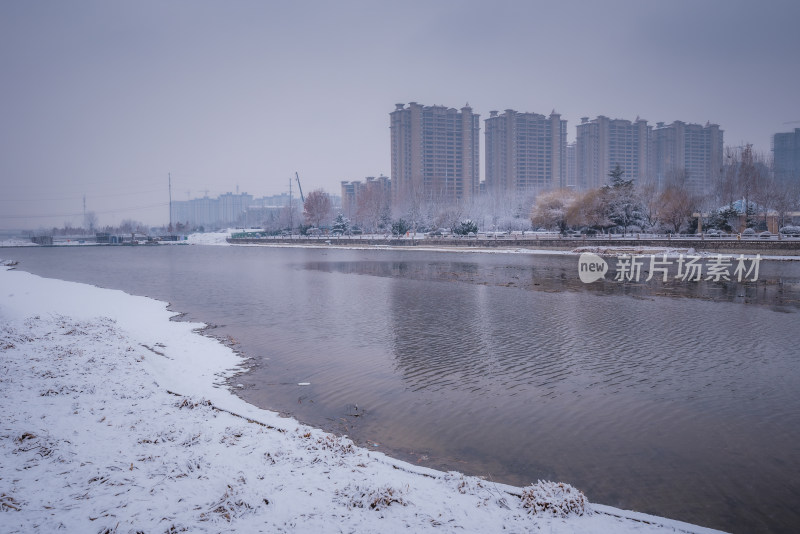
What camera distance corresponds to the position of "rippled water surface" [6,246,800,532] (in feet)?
18.9

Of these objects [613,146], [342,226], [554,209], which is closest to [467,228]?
[554,209]

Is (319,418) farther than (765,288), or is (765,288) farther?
(765,288)

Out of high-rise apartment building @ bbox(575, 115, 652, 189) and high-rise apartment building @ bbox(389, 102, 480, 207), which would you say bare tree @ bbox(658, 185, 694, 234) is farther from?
high-rise apartment building @ bbox(575, 115, 652, 189)

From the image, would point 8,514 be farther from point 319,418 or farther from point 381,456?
point 319,418

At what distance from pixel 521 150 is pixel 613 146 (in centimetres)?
2517

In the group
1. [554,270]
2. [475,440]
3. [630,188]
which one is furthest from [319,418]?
[630,188]

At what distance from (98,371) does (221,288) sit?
15.7 meters

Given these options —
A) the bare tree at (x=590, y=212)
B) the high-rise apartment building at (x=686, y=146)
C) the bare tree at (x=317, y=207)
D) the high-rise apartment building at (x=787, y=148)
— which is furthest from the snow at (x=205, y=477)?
the high-rise apartment building at (x=787, y=148)

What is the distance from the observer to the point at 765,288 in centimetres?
2161

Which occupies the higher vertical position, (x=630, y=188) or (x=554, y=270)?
(x=630, y=188)

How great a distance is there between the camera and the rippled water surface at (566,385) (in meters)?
5.77

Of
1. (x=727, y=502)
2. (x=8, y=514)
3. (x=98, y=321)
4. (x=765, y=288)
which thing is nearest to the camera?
(x=8, y=514)

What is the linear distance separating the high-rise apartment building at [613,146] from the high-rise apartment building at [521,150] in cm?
935

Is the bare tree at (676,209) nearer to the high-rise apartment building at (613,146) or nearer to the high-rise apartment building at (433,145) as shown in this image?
the high-rise apartment building at (433,145)
